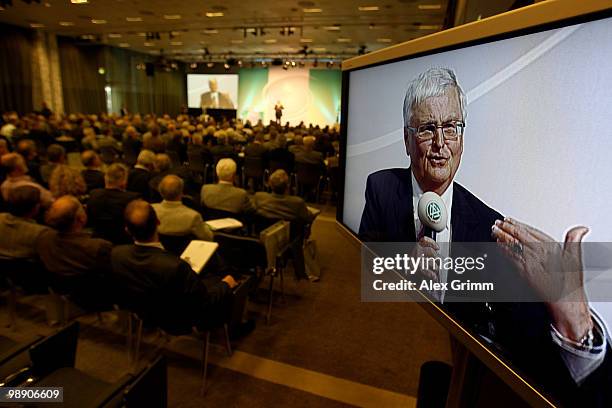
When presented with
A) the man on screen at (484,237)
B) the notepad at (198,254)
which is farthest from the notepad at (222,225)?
the man on screen at (484,237)

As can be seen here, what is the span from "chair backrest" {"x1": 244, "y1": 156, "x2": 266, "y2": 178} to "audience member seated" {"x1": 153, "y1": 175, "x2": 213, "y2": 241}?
12.5ft

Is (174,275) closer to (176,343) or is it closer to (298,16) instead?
(176,343)

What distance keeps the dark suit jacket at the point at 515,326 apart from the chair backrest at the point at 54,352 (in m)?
1.54

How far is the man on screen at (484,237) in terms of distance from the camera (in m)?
0.55

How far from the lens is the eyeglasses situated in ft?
2.56

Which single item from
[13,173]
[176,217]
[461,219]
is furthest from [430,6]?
[461,219]

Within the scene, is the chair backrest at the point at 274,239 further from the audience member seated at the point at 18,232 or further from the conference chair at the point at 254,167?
the conference chair at the point at 254,167

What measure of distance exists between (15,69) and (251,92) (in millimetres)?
10617

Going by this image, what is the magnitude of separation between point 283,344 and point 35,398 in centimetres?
166

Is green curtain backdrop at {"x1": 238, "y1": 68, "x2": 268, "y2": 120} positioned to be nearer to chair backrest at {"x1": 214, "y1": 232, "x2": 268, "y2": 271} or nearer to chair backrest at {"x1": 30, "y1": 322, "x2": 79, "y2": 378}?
chair backrest at {"x1": 214, "y1": 232, "x2": 268, "y2": 271}

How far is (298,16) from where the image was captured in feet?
33.1

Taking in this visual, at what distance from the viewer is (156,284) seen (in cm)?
198

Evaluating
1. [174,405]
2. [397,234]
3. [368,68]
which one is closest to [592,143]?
[397,234]

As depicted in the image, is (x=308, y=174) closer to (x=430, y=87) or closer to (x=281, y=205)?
(x=281, y=205)
